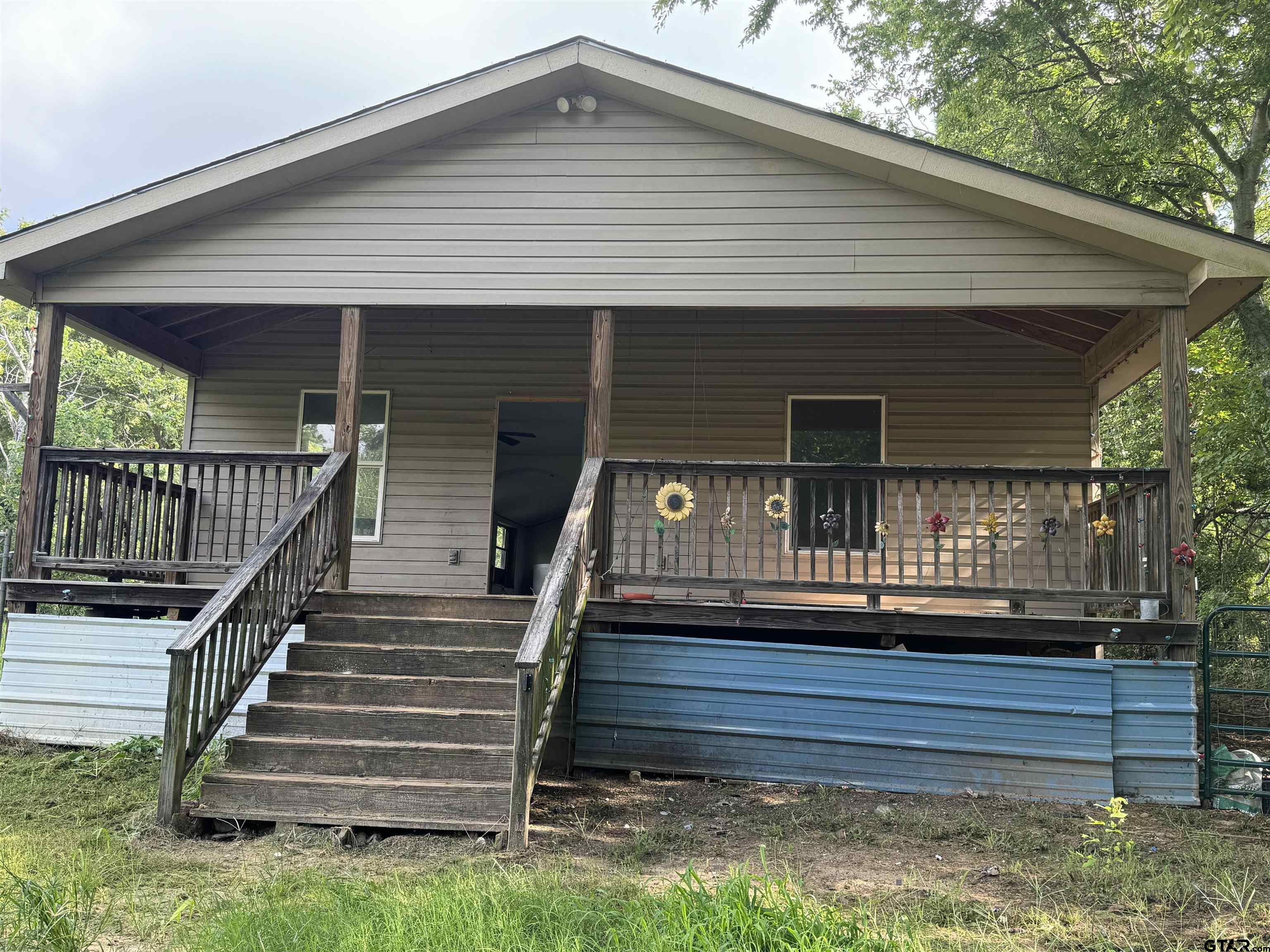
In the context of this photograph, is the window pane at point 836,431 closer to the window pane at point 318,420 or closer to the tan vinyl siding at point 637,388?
the tan vinyl siding at point 637,388

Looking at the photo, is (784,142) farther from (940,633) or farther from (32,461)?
(32,461)

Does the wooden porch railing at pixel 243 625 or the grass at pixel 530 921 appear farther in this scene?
the wooden porch railing at pixel 243 625

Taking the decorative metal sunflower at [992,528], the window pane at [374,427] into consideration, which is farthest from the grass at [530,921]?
the window pane at [374,427]

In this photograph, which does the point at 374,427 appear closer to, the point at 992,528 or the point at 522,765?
the point at 522,765

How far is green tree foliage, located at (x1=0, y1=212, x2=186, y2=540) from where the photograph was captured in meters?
24.7

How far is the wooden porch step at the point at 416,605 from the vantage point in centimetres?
721

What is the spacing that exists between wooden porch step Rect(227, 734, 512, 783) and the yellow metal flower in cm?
249

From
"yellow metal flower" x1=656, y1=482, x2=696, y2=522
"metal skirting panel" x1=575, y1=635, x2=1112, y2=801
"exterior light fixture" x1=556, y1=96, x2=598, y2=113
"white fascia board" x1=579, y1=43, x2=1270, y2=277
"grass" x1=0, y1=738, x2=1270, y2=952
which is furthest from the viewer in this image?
"exterior light fixture" x1=556, y1=96, x2=598, y2=113

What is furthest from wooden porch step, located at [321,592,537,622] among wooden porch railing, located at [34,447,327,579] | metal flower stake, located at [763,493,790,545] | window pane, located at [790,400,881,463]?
window pane, located at [790,400,881,463]

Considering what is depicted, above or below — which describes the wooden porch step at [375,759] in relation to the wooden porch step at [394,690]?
below

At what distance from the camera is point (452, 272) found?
7.98 m

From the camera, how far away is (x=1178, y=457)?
699 centimetres

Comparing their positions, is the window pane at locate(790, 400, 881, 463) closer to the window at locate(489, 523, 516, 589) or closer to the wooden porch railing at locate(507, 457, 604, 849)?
the wooden porch railing at locate(507, 457, 604, 849)

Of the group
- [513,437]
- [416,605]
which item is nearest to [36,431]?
[416,605]
